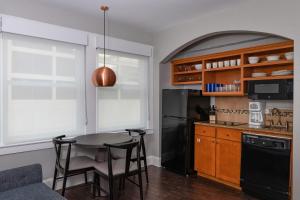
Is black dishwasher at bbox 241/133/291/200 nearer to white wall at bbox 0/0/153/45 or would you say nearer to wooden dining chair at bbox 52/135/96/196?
wooden dining chair at bbox 52/135/96/196

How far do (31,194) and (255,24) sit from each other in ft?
11.0

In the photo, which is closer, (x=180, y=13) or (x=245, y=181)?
(x=245, y=181)

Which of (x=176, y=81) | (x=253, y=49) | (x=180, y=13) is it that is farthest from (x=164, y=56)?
(x=253, y=49)

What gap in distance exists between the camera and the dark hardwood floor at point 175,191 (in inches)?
120

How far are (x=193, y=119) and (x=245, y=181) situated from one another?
1.26 m

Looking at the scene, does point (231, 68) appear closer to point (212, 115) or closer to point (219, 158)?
point (212, 115)

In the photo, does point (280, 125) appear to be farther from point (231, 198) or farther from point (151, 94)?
point (151, 94)

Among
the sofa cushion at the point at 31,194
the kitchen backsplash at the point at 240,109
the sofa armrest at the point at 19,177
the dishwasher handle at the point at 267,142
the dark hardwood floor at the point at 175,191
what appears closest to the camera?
the sofa cushion at the point at 31,194

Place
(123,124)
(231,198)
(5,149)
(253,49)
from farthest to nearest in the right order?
1. (123,124)
2. (253,49)
3. (231,198)
4. (5,149)

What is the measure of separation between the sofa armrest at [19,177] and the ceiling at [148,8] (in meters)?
2.24

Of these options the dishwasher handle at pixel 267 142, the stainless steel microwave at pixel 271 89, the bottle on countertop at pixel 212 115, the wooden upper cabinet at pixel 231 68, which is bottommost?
the dishwasher handle at pixel 267 142

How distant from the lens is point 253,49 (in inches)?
128

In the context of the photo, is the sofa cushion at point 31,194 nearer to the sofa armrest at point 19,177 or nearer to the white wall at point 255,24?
the sofa armrest at point 19,177

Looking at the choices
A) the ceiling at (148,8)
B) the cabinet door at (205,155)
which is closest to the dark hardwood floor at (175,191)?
the cabinet door at (205,155)
